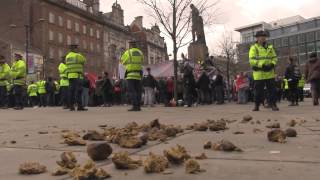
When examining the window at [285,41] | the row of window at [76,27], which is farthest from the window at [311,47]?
the row of window at [76,27]

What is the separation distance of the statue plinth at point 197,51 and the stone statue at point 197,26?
91cm

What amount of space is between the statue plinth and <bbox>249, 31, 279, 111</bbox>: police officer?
1589 cm

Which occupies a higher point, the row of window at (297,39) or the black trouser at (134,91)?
the row of window at (297,39)

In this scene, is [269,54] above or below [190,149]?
above

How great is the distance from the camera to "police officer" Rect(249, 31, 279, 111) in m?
12.8

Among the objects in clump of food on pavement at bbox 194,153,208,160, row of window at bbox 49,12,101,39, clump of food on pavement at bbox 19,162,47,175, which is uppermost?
row of window at bbox 49,12,101,39

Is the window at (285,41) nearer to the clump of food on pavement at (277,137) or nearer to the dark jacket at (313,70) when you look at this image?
the dark jacket at (313,70)

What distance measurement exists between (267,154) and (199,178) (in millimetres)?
1238

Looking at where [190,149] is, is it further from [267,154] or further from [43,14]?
[43,14]

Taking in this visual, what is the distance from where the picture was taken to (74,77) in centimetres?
1570

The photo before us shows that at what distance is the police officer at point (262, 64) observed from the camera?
42.0 feet

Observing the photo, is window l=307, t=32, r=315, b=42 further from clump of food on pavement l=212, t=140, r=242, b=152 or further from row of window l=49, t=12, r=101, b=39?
clump of food on pavement l=212, t=140, r=242, b=152

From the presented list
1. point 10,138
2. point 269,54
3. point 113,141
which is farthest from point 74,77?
point 113,141

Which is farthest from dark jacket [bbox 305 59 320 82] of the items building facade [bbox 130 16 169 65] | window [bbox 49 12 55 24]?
building facade [bbox 130 16 169 65]
